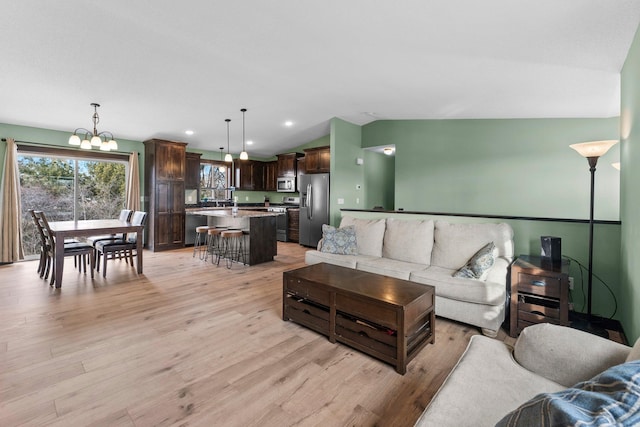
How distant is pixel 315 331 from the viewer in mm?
2645

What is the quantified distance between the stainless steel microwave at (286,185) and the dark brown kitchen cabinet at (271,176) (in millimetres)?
546

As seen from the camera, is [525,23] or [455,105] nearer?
[525,23]

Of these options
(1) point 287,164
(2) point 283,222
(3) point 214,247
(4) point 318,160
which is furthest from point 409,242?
(1) point 287,164

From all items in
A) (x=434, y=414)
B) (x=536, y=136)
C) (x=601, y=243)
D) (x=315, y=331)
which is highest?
(x=536, y=136)

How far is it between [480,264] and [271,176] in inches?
272

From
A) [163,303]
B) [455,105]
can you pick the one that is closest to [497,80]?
[455,105]

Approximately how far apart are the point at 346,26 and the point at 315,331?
107 inches

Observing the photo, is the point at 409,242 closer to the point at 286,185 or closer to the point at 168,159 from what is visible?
the point at 286,185

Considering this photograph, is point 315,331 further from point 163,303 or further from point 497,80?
point 497,80

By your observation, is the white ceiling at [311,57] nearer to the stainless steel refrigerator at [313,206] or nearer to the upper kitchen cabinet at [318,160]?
the upper kitchen cabinet at [318,160]

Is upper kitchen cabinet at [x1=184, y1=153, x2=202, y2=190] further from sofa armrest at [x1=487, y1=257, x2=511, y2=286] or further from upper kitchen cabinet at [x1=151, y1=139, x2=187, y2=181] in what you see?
sofa armrest at [x1=487, y1=257, x2=511, y2=286]

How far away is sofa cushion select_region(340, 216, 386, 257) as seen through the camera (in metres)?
4.00

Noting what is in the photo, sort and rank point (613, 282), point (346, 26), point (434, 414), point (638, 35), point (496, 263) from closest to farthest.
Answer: point (434, 414)
point (638, 35)
point (346, 26)
point (613, 282)
point (496, 263)

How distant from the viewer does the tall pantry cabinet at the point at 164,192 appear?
628cm
